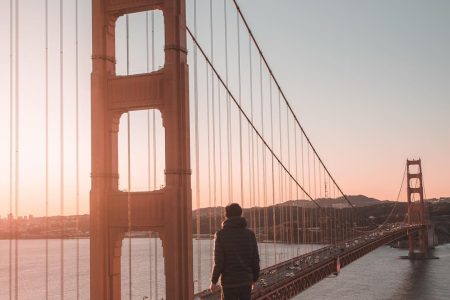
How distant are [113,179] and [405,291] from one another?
49.1 m

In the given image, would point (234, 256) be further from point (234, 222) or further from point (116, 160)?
point (116, 160)

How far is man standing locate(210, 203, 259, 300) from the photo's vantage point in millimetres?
5492

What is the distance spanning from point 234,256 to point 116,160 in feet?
18.3

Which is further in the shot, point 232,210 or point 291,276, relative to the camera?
point 291,276

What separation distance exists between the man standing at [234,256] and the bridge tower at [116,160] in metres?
4.49

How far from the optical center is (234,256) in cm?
556

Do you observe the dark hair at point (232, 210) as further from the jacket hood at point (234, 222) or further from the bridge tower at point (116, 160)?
the bridge tower at point (116, 160)

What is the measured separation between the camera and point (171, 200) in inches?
398

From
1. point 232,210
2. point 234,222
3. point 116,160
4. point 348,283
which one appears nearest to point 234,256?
point 234,222

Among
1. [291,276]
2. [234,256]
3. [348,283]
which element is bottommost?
[348,283]

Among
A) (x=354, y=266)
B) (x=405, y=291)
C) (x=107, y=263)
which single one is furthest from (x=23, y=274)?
(x=107, y=263)

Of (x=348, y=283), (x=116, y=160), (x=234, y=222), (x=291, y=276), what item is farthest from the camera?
(x=348, y=283)

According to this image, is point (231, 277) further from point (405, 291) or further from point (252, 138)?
point (405, 291)

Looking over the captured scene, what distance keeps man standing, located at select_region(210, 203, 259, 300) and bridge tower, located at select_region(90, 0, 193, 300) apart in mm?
4495
